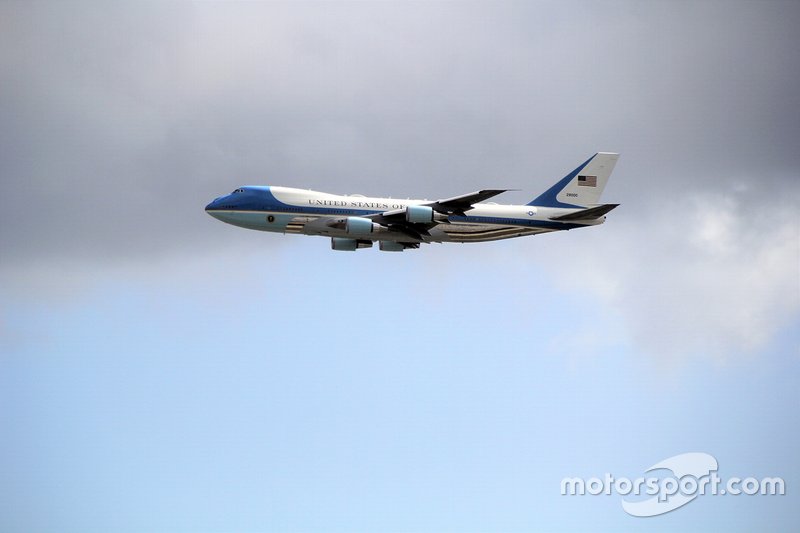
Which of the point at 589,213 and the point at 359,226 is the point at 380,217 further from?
the point at 589,213

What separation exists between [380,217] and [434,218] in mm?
4508

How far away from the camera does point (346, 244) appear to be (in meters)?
94.8

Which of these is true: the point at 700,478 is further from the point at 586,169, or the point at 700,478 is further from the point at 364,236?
the point at 364,236

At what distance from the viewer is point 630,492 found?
9262 cm

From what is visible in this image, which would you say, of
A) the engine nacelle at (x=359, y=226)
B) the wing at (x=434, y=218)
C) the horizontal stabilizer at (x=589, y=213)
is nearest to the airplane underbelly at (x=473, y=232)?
the wing at (x=434, y=218)

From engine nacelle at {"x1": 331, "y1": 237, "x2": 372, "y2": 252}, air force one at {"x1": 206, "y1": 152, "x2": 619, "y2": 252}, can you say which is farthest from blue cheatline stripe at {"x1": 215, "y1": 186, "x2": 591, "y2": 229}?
engine nacelle at {"x1": 331, "y1": 237, "x2": 372, "y2": 252}

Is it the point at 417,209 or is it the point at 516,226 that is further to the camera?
the point at 516,226

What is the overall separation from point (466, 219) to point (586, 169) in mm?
16049

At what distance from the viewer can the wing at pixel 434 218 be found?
9144 centimetres

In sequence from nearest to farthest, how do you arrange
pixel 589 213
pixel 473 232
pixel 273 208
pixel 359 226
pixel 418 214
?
pixel 359 226 < pixel 418 214 < pixel 273 208 < pixel 473 232 < pixel 589 213

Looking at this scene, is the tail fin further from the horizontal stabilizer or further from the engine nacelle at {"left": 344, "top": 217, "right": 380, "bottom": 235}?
the engine nacelle at {"left": 344, "top": 217, "right": 380, "bottom": 235}

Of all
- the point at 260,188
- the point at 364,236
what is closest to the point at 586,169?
the point at 364,236

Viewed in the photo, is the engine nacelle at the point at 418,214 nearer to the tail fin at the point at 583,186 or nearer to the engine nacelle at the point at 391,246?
the engine nacelle at the point at 391,246

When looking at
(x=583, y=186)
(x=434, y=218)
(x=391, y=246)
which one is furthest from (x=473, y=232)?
(x=583, y=186)
